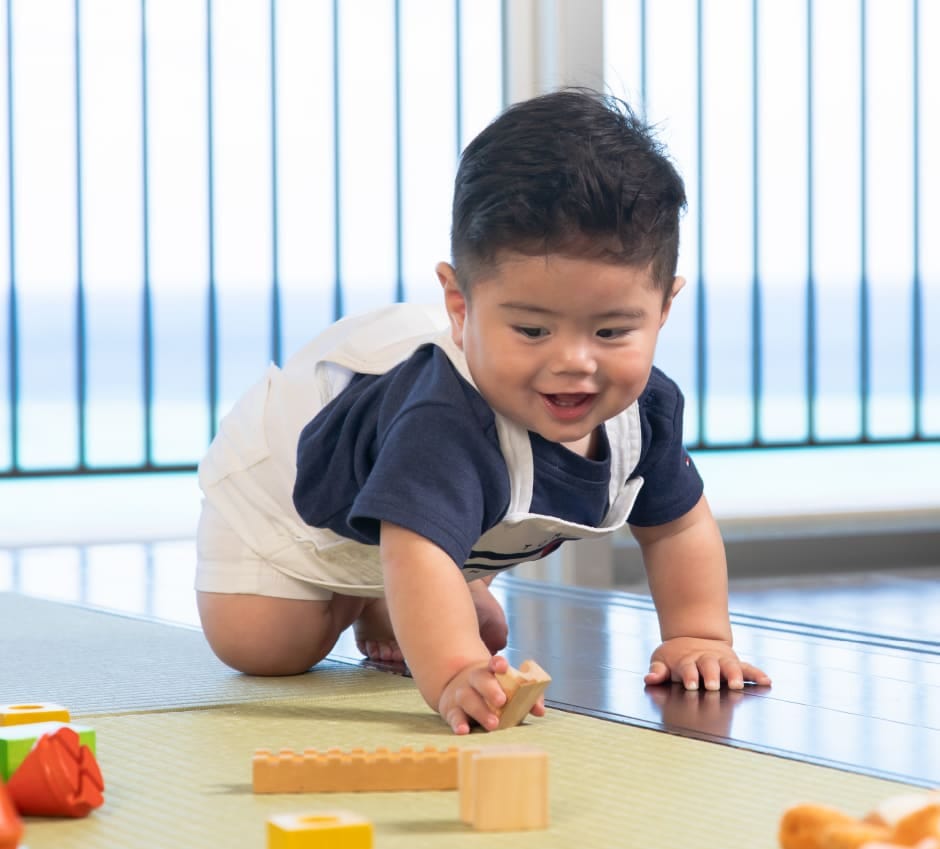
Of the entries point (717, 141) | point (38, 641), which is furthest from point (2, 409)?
point (38, 641)

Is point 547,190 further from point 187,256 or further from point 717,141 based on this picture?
point 187,256

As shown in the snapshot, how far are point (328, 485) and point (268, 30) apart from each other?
1789 millimetres

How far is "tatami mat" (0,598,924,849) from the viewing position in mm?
681

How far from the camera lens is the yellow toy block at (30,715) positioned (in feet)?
2.71

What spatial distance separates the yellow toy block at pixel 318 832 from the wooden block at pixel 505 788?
87 mm

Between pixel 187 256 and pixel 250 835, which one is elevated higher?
pixel 187 256

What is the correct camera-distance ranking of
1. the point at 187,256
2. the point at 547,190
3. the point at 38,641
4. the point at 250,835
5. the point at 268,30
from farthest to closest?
the point at 187,256 → the point at 268,30 → the point at 38,641 → the point at 547,190 → the point at 250,835

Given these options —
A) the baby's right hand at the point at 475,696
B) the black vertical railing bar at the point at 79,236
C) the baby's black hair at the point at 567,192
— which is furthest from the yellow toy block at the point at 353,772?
the black vertical railing bar at the point at 79,236

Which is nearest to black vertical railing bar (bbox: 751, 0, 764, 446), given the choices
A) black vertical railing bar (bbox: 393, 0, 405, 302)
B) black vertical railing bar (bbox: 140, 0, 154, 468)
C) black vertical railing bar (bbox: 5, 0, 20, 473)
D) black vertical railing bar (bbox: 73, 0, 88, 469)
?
black vertical railing bar (bbox: 393, 0, 405, 302)

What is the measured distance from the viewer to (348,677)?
115 cm

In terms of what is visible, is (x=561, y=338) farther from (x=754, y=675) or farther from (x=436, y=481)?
(x=754, y=675)

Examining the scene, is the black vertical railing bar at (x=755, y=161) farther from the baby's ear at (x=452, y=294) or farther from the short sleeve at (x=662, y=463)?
the baby's ear at (x=452, y=294)

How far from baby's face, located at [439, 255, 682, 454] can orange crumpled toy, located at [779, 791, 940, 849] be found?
1.33ft

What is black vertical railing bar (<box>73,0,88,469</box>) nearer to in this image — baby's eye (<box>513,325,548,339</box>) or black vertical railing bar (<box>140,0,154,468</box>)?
black vertical railing bar (<box>140,0,154,468</box>)
